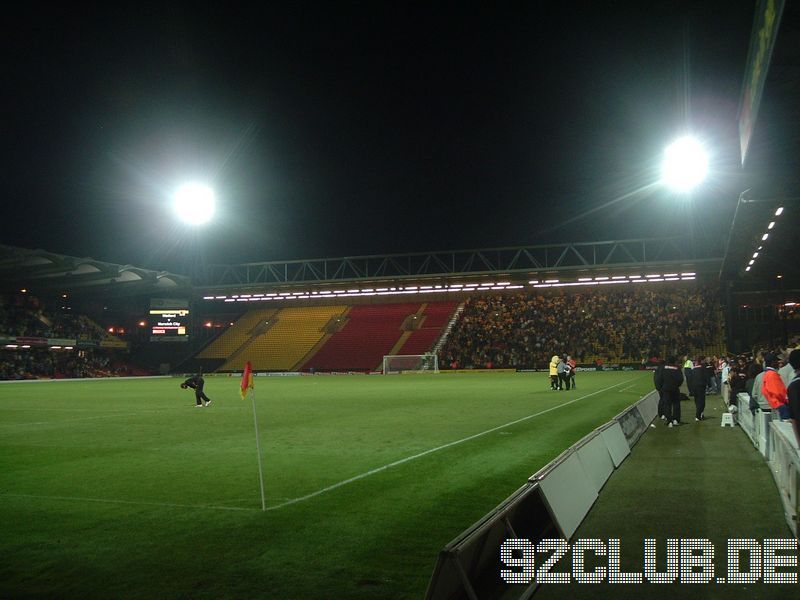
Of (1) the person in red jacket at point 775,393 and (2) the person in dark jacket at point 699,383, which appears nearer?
(1) the person in red jacket at point 775,393

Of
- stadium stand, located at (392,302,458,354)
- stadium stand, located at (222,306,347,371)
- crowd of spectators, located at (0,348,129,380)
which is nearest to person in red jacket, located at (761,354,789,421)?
stadium stand, located at (392,302,458,354)

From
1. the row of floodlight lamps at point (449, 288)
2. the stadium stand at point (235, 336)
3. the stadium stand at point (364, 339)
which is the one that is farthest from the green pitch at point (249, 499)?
the stadium stand at point (235, 336)

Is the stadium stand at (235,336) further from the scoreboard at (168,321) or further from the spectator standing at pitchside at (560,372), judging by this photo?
the spectator standing at pitchside at (560,372)

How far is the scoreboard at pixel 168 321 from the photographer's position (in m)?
61.5

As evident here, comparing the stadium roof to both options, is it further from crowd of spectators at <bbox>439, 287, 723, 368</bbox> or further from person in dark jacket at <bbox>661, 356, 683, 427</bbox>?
person in dark jacket at <bbox>661, 356, 683, 427</bbox>

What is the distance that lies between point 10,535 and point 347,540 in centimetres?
346

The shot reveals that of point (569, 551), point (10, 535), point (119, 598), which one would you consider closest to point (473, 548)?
point (569, 551)

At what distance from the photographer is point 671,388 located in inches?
666

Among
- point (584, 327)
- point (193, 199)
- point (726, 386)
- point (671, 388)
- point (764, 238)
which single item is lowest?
point (726, 386)

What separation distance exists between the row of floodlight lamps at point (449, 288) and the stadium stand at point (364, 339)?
6.60 feet

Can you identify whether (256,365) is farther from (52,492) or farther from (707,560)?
(707,560)

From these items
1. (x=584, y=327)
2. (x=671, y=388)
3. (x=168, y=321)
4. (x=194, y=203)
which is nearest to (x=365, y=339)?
(x=168, y=321)

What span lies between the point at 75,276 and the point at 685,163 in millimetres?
47052

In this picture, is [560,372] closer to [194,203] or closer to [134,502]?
[134,502]
